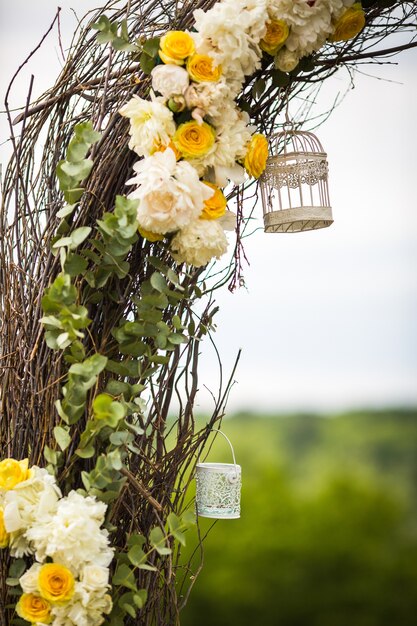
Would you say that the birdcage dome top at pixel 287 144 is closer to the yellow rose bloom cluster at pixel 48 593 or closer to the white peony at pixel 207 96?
the white peony at pixel 207 96

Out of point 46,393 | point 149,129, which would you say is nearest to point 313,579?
point 46,393

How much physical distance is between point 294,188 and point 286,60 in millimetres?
224

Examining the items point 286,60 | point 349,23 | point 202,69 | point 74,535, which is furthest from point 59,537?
point 349,23

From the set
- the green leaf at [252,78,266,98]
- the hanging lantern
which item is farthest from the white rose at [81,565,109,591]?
the green leaf at [252,78,266,98]

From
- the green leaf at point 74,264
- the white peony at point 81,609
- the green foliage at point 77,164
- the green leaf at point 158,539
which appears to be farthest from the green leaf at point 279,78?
the white peony at point 81,609

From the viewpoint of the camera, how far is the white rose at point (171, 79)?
1.12 m

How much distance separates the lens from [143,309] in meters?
1.14

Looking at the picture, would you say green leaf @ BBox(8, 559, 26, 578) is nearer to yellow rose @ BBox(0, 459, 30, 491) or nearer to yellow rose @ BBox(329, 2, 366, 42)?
yellow rose @ BBox(0, 459, 30, 491)

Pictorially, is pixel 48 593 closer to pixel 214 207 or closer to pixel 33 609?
pixel 33 609

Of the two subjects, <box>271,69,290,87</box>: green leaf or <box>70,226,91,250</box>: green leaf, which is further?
<box>271,69,290,87</box>: green leaf

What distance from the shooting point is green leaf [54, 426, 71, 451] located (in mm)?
1098

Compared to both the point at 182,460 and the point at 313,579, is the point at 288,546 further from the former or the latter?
the point at 182,460

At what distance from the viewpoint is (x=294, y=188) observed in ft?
4.33

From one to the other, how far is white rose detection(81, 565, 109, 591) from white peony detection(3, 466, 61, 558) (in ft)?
0.33
